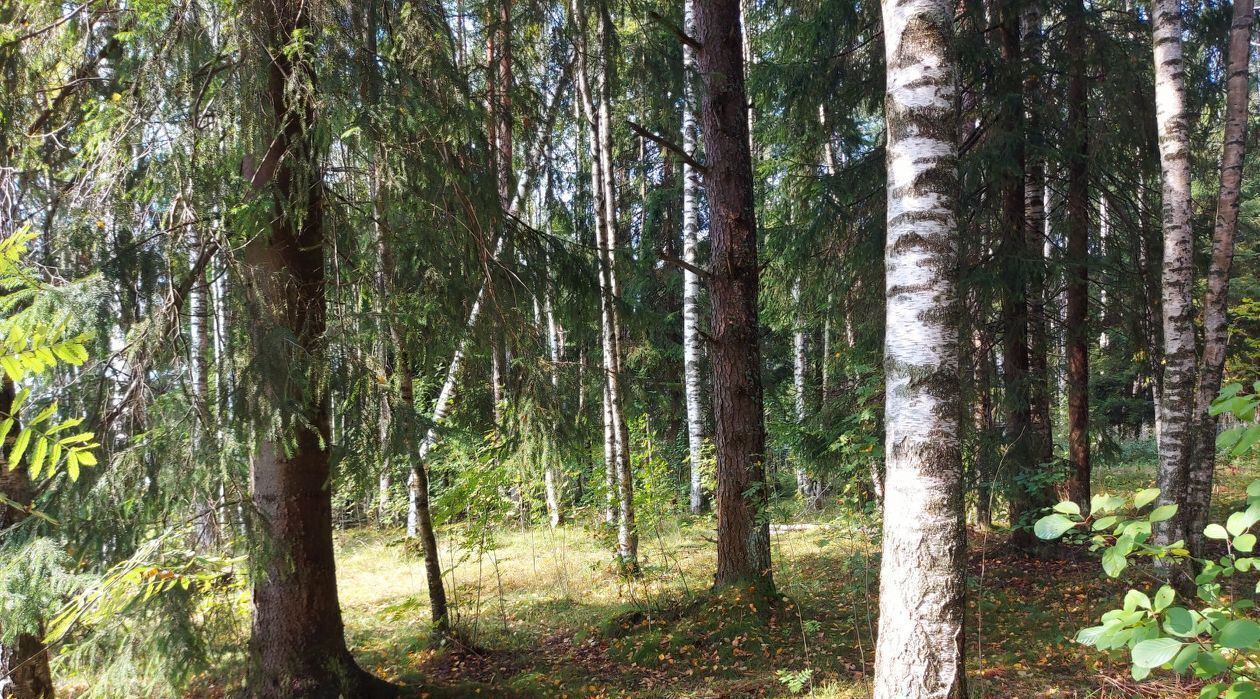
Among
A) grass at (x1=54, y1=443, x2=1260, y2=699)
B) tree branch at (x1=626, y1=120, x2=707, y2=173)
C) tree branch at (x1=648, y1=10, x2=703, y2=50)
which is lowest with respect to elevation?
grass at (x1=54, y1=443, x2=1260, y2=699)

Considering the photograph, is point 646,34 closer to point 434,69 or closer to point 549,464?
point 434,69

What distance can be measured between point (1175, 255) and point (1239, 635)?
4.48 meters

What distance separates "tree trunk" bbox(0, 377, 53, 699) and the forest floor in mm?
2147

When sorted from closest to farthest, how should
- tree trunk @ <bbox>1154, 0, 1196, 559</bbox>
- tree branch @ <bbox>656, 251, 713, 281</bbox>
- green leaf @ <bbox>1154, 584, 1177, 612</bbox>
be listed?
green leaf @ <bbox>1154, 584, 1177, 612</bbox> → tree trunk @ <bbox>1154, 0, 1196, 559</bbox> → tree branch @ <bbox>656, 251, 713, 281</bbox>

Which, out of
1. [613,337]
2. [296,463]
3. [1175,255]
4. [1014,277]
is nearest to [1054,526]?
[296,463]

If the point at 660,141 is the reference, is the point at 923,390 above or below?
below

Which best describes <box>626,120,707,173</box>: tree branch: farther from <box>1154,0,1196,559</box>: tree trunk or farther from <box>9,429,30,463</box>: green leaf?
<box>9,429,30,463</box>: green leaf

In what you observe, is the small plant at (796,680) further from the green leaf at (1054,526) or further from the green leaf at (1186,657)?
the green leaf at (1186,657)

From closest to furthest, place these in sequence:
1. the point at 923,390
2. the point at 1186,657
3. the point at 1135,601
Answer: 1. the point at 1186,657
2. the point at 1135,601
3. the point at 923,390

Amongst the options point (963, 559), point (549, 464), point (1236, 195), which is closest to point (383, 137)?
point (549, 464)

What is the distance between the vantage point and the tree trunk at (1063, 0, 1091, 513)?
21.3ft

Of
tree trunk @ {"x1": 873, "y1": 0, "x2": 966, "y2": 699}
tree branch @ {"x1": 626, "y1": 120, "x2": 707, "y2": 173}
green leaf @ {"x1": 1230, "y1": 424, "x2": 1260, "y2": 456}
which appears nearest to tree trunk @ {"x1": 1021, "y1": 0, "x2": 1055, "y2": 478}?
tree branch @ {"x1": 626, "y1": 120, "x2": 707, "y2": 173}

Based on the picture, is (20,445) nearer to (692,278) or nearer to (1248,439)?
(1248,439)

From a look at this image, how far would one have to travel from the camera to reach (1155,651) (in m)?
1.56
